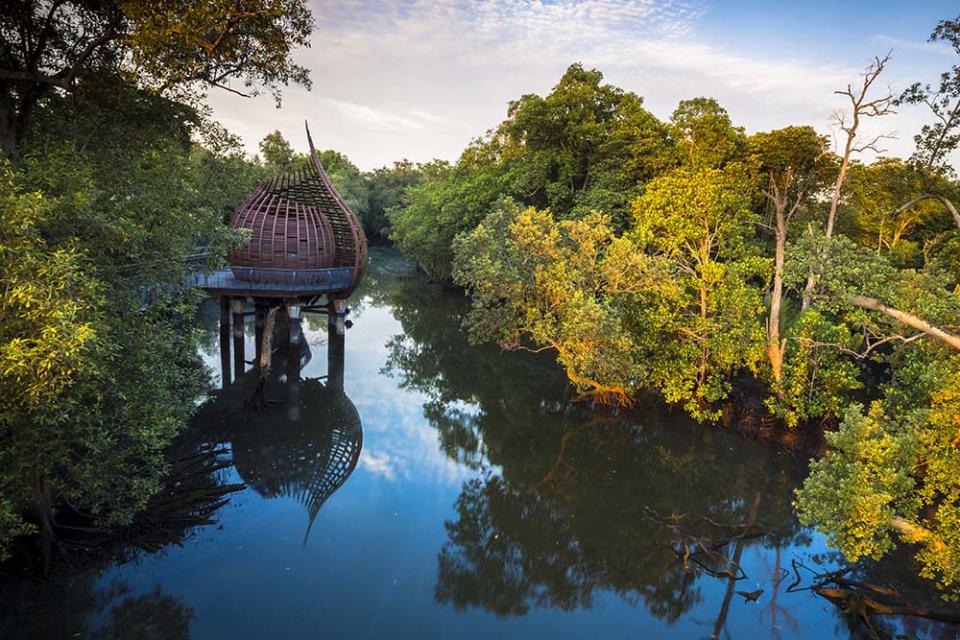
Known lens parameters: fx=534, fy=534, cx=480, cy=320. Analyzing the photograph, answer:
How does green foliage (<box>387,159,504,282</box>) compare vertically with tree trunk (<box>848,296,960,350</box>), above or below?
above

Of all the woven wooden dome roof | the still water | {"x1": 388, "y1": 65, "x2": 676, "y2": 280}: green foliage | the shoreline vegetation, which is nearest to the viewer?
the shoreline vegetation

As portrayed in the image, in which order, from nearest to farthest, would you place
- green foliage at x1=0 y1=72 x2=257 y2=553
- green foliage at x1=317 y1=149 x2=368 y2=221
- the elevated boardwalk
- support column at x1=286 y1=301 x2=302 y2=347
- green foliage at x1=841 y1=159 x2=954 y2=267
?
green foliage at x1=0 y1=72 x2=257 y2=553, green foliage at x1=841 y1=159 x2=954 y2=267, the elevated boardwalk, support column at x1=286 y1=301 x2=302 y2=347, green foliage at x1=317 y1=149 x2=368 y2=221

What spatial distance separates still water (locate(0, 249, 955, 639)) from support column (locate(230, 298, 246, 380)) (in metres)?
0.78

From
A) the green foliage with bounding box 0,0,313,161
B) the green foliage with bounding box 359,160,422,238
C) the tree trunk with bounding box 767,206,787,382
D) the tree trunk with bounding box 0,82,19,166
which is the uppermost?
the green foliage with bounding box 359,160,422,238

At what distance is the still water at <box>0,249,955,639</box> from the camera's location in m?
9.06

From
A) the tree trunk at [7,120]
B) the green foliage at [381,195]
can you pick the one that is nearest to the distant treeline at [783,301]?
the tree trunk at [7,120]

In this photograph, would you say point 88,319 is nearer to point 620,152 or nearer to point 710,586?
point 710,586

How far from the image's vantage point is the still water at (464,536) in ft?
29.7

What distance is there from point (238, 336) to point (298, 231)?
4.46m

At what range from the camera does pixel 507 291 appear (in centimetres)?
1825

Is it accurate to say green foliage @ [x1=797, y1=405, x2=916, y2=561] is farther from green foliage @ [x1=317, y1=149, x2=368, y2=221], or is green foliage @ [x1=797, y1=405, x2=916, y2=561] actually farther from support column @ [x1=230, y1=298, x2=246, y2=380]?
green foliage @ [x1=317, y1=149, x2=368, y2=221]

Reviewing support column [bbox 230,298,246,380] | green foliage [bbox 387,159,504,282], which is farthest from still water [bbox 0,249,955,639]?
green foliage [bbox 387,159,504,282]

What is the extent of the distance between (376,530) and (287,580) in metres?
2.31

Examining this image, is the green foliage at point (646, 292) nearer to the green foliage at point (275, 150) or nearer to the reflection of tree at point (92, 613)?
the reflection of tree at point (92, 613)
